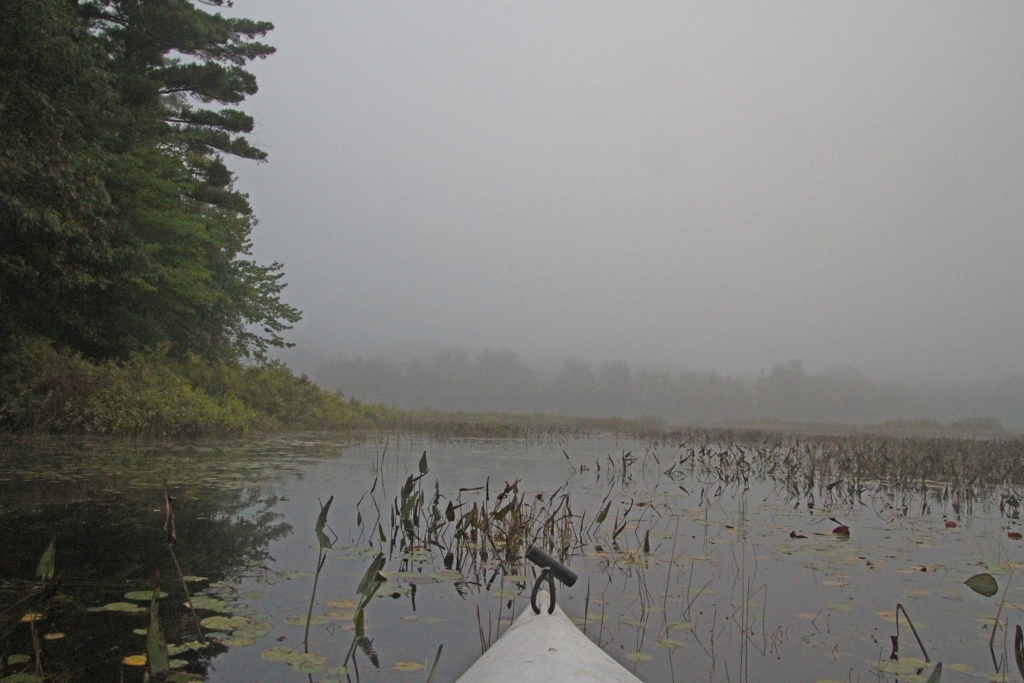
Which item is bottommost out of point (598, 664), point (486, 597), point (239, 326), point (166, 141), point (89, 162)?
point (486, 597)

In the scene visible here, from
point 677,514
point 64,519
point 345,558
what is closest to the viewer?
point 345,558

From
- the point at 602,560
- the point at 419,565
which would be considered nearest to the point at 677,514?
the point at 602,560

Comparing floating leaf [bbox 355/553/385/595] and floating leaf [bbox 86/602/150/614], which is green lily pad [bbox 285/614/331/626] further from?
floating leaf [bbox 355/553/385/595]

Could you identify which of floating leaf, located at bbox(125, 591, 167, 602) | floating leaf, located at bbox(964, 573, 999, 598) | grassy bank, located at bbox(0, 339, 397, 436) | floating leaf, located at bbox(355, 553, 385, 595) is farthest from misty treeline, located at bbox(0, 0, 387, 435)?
floating leaf, located at bbox(964, 573, 999, 598)

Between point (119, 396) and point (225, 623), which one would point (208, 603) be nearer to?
point (225, 623)

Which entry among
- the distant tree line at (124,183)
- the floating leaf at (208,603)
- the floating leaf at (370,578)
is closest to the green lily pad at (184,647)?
the floating leaf at (208,603)

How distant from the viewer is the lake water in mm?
3307

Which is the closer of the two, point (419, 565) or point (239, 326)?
point (419, 565)

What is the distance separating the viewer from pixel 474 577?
4.93 m

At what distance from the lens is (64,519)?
568 centimetres

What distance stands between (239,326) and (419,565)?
19.5 metres

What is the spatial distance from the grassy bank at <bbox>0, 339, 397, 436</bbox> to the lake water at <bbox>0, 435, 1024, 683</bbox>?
3.65 metres

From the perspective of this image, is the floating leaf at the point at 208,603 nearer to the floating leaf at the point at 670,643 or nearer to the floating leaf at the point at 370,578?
the floating leaf at the point at 370,578

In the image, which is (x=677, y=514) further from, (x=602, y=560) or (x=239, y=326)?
(x=239, y=326)
